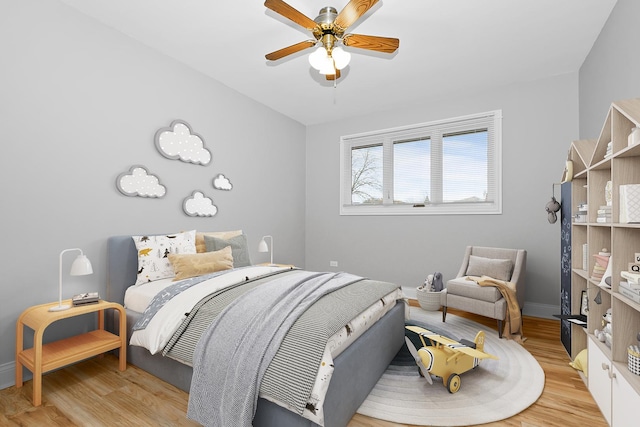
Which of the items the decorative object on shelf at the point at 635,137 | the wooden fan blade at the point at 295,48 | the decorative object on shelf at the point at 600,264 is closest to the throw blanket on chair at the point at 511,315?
the decorative object on shelf at the point at 600,264

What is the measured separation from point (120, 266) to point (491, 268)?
3.76 meters

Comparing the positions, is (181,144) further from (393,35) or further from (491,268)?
(491,268)

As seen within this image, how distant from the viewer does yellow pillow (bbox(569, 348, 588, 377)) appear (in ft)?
7.28

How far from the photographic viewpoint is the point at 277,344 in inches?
61.6

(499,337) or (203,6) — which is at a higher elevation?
(203,6)

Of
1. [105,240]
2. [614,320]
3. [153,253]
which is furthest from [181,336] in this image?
[614,320]

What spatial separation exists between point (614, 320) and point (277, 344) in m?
1.84

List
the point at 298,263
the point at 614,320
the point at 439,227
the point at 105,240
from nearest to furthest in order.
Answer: the point at 614,320 < the point at 105,240 < the point at 439,227 < the point at 298,263

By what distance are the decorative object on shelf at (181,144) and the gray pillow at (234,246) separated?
95 cm

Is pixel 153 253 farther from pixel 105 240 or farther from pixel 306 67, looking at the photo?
pixel 306 67

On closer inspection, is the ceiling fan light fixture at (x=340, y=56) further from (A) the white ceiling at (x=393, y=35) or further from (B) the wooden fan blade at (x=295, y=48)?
(A) the white ceiling at (x=393, y=35)

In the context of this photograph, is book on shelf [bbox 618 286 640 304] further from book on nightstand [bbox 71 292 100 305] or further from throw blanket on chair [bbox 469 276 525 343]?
book on nightstand [bbox 71 292 100 305]

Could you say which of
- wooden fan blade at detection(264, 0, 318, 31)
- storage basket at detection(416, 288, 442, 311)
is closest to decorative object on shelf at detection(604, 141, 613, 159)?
wooden fan blade at detection(264, 0, 318, 31)

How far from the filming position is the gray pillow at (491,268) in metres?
3.36
